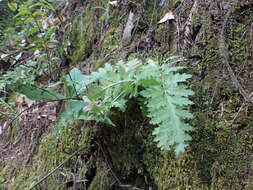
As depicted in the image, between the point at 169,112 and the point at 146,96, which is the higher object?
the point at 146,96

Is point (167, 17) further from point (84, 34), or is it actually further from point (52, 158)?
point (52, 158)

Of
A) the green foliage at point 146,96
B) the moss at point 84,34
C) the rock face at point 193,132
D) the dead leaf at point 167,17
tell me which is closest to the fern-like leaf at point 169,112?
the green foliage at point 146,96

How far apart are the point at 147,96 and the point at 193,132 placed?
1.16 feet

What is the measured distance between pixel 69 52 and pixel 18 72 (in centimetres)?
58

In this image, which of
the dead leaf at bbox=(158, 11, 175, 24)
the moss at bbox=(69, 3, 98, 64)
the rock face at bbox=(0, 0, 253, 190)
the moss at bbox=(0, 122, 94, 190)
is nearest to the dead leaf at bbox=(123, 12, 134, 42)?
the rock face at bbox=(0, 0, 253, 190)

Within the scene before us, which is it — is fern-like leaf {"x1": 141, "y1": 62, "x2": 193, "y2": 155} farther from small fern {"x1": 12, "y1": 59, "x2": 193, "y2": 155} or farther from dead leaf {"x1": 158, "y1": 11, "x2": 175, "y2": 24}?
dead leaf {"x1": 158, "y1": 11, "x2": 175, "y2": 24}

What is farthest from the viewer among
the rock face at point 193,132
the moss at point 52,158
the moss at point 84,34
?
the moss at point 84,34

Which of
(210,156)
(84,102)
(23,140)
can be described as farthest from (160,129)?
(23,140)

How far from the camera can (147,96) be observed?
1277 mm

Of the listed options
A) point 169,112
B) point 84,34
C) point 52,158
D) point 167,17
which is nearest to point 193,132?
point 169,112

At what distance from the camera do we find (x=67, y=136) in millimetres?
1990

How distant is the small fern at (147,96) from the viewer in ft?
3.78

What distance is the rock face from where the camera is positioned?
1300mm

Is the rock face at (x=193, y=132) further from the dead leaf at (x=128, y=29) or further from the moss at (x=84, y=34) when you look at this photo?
the moss at (x=84, y=34)
